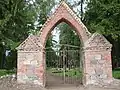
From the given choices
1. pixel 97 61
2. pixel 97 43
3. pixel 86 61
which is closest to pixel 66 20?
pixel 97 43

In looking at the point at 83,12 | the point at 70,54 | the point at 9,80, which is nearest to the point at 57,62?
the point at 70,54

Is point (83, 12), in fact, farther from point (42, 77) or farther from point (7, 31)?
point (42, 77)

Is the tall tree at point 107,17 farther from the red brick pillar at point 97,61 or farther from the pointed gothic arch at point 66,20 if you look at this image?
the red brick pillar at point 97,61

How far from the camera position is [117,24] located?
790 inches

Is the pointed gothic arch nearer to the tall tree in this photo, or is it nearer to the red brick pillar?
the red brick pillar

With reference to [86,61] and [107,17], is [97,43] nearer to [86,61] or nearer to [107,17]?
[86,61]

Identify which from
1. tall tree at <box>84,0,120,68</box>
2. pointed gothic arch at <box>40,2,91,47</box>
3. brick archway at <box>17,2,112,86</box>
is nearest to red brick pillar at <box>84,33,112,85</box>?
brick archway at <box>17,2,112,86</box>

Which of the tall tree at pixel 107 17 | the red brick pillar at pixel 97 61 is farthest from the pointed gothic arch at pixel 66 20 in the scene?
the tall tree at pixel 107 17

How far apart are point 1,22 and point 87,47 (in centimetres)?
784

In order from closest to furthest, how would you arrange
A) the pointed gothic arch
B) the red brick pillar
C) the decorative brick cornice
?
1. the red brick pillar
2. the decorative brick cornice
3. the pointed gothic arch

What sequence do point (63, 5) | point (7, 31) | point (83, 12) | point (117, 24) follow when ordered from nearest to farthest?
point (63, 5)
point (117, 24)
point (7, 31)
point (83, 12)

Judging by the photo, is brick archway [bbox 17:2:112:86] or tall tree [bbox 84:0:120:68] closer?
brick archway [bbox 17:2:112:86]

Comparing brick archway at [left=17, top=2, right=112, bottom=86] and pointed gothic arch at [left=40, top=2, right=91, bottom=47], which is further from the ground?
pointed gothic arch at [left=40, top=2, right=91, bottom=47]

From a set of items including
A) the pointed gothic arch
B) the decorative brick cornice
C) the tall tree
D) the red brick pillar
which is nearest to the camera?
the red brick pillar
